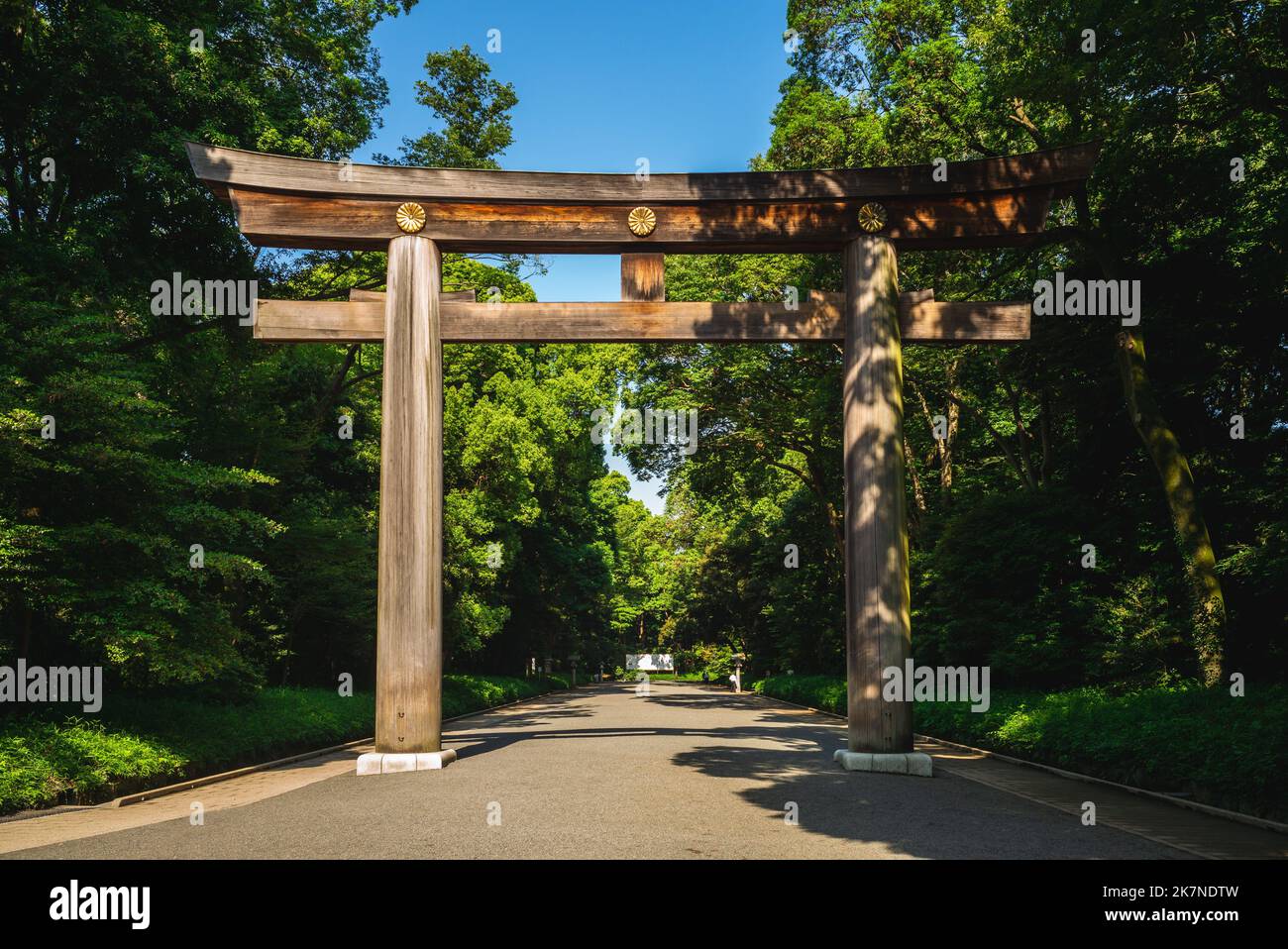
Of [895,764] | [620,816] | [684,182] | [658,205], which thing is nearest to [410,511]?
[620,816]

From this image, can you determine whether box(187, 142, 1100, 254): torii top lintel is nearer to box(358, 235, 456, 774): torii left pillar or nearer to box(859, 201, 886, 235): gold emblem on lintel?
box(859, 201, 886, 235): gold emblem on lintel

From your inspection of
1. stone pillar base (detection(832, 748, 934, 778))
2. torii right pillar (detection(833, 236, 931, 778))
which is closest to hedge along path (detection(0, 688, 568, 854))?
stone pillar base (detection(832, 748, 934, 778))

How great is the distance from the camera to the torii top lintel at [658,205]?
1160cm

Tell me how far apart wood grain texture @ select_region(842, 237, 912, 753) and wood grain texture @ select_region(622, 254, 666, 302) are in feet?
8.71

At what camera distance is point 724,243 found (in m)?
12.1

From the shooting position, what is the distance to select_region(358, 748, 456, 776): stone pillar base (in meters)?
10.8

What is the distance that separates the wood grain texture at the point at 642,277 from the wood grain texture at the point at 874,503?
2655 millimetres

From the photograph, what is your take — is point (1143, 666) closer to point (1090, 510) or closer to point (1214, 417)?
point (1090, 510)

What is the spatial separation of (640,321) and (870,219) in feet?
11.4

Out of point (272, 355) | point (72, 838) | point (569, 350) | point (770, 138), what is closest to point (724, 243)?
point (72, 838)

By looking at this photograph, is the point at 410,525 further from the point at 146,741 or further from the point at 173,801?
the point at 146,741

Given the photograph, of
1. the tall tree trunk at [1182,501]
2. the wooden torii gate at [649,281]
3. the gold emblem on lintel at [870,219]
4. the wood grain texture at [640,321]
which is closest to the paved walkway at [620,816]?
the wooden torii gate at [649,281]

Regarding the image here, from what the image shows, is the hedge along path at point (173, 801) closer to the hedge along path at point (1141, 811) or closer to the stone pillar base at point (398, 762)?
the stone pillar base at point (398, 762)

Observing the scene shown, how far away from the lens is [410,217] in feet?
38.8
